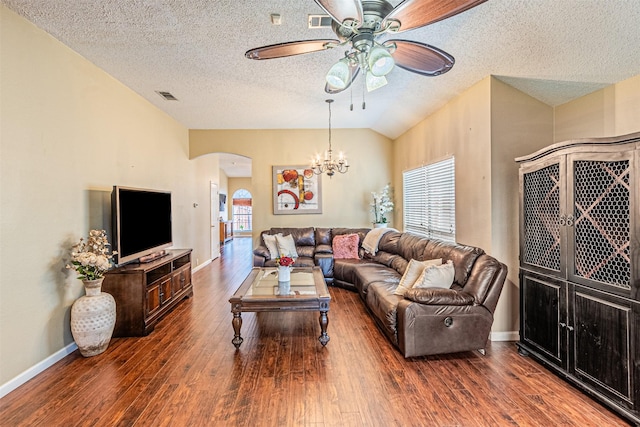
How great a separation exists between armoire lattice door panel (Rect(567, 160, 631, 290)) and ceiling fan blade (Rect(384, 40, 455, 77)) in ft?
4.52

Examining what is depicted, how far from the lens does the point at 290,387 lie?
254 cm

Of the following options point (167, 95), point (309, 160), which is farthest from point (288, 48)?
point (309, 160)

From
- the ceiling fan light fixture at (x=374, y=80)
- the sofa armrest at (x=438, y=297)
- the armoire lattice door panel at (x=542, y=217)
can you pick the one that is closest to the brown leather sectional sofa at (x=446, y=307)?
the sofa armrest at (x=438, y=297)

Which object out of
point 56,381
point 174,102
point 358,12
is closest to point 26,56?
point 174,102

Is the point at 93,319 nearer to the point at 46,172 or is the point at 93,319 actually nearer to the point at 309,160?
the point at 46,172

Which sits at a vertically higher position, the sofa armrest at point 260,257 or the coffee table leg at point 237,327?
the sofa armrest at point 260,257

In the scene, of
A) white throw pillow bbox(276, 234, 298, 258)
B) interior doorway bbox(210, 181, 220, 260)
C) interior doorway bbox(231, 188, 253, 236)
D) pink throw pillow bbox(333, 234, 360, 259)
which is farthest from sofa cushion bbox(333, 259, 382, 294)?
interior doorway bbox(231, 188, 253, 236)

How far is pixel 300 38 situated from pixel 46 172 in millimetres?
2645

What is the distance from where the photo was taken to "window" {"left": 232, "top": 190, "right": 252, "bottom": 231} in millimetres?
15016

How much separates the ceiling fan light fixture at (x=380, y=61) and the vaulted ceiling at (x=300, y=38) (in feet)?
3.28

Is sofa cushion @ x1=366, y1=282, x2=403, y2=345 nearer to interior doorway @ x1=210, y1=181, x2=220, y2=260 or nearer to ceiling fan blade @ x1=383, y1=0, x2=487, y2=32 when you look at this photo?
ceiling fan blade @ x1=383, y1=0, x2=487, y2=32

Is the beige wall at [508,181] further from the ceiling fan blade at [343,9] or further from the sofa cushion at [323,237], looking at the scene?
the sofa cushion at [323,237]

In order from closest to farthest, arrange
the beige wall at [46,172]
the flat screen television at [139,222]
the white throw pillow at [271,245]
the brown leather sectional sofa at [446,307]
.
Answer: the beige wall at [46,172] < the brown leather sectional sofa at [446,307] < the flat screen television at [139,222] < the white throw pillow at [271,245]

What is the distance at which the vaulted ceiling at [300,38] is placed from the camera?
244cm
